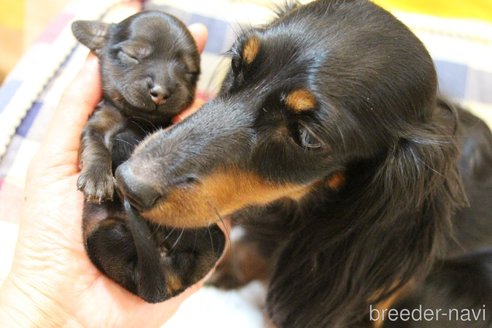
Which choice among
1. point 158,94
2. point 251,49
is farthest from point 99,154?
point 251,49

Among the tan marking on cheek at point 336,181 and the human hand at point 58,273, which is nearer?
the tan marking on cheek at point 336,181

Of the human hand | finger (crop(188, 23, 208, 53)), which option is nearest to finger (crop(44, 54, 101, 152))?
the human hand

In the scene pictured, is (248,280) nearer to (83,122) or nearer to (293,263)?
(293,263)

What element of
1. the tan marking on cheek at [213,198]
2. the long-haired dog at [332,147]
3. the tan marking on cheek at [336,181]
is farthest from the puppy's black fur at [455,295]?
the tan marking on cheek at [213,198]

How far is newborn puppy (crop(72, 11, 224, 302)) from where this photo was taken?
1167mm

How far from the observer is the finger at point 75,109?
138 centimetres

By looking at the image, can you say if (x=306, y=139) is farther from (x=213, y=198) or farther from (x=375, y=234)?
(x=375, y=234)

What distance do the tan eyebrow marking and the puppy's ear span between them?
0.70 meters

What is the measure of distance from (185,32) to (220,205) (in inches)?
23.4

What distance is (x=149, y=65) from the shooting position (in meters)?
1.37

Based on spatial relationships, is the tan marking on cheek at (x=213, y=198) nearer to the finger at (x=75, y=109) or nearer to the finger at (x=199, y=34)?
the finger at (x=75, y=109)

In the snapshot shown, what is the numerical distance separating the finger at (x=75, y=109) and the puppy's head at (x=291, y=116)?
40 centimetres

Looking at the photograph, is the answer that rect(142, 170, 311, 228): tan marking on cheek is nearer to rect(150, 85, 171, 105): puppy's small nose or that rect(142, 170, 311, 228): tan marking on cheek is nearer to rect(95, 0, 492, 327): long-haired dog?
rect(95, 0, 492, 327): long-haired dog

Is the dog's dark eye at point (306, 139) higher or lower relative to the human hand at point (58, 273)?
higher
